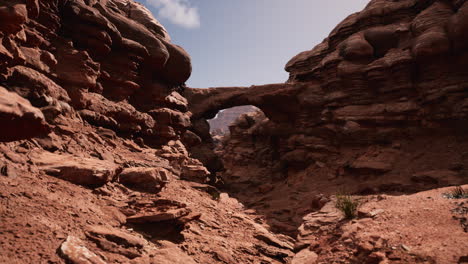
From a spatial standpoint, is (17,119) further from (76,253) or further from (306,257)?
(306,257)

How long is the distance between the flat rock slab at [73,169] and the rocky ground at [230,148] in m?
0.03

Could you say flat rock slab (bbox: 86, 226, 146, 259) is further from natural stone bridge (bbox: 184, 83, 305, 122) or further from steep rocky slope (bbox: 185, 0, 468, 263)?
natural stone bridge (bbox: 184, 83, 305, 122)

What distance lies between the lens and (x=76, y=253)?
10.3 ft

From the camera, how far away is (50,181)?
A: 4629 millimetres

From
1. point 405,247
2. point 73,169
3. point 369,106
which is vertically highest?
point 369,106

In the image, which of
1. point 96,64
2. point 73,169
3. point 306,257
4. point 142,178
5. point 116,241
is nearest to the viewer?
point 116,241

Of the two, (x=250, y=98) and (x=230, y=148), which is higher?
(x=250, y=98)

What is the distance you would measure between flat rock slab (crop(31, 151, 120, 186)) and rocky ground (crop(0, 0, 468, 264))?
0.03 meters

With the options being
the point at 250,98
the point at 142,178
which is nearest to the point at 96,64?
the point at 142,178

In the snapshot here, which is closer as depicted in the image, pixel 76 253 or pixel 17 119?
pixel 76 253

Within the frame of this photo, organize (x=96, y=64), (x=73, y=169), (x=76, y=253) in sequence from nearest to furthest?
1. (x=76, y=253)
2. (x=73, y=169)
3. (x=96, y=64)

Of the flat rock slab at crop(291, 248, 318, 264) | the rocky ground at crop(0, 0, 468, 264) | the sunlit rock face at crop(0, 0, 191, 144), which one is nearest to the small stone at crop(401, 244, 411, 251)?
the rocky ground at crop(0, 0, 468, 264)

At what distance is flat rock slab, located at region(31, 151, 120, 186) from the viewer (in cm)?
498

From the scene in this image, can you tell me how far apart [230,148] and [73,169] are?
2421 centimetres
